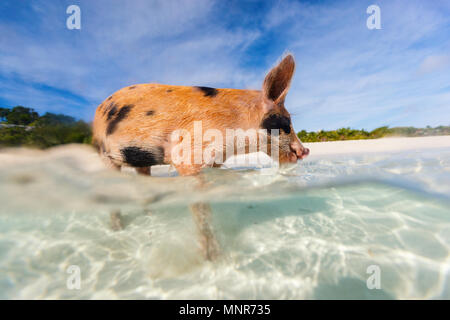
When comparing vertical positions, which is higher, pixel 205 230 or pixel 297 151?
pixel 297 151

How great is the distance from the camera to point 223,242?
2316 mm

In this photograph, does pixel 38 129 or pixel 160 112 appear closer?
pixel 160 112

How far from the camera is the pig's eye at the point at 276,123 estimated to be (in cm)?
229

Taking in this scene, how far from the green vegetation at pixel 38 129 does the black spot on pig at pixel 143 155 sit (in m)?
1.34

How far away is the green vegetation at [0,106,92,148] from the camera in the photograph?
102 inches

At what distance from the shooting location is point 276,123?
238 cm

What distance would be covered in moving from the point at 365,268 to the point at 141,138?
3.01m

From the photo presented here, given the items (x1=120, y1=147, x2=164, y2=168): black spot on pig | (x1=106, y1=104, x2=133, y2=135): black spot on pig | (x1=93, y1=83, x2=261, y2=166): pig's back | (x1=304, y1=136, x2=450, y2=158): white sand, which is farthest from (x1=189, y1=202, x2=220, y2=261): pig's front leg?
(x1=304, y1=136, x2=450, y2=158): white sand

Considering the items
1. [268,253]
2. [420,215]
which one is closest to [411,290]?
[268,253]

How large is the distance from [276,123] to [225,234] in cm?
189

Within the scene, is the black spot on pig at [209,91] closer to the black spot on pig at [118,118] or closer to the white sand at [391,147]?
the black spot on pig at [118,118]

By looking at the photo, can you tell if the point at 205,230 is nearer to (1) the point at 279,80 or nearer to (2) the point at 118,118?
(2) the point at 118,118

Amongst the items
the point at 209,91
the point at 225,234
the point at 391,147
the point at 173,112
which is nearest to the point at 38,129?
the point at 173,112

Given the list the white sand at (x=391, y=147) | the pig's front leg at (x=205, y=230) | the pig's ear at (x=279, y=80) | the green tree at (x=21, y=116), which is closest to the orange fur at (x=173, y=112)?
the pig's ear at (x=279, y=80)
